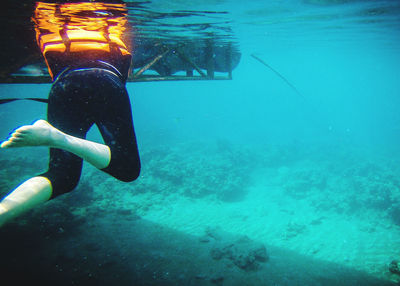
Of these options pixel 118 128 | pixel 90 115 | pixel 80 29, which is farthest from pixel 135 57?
pixel 118 128

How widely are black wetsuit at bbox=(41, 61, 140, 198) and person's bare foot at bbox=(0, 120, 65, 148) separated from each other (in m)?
0.47

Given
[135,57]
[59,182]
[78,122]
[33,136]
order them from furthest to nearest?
[135,57], [78,122], [59,182], [33,136]

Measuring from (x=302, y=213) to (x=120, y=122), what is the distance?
43.7 feet

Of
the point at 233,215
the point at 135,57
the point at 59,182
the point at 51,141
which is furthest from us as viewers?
the point at 233,215

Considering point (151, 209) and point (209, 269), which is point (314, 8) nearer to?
point (209, 269)

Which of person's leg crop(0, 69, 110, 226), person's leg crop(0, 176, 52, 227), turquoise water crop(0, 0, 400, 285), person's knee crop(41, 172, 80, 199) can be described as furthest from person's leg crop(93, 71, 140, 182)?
turquoise water crop(0, 0, 400, 285)

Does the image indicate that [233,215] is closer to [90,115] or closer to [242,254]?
[242,254]

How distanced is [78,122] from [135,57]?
5663 mm

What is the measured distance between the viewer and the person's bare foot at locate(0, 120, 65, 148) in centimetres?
165

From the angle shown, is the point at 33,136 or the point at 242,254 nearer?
the point at 33,136

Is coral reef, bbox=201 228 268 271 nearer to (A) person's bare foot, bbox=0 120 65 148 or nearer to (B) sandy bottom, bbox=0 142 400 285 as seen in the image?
(B) sandy bottom, bbox=0 142 400 285

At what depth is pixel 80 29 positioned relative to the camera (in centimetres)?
464

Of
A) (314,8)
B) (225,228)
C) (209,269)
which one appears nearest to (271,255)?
(209,269)

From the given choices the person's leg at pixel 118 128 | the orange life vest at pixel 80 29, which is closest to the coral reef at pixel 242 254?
the person's leg at pixel 118 128
